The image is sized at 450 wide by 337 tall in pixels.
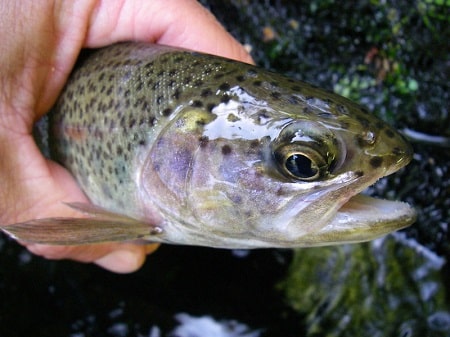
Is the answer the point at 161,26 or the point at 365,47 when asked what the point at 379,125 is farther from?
the point at 365,47

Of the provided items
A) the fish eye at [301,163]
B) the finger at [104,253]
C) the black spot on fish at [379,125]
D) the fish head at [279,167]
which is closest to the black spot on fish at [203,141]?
the fish head at [279,167]

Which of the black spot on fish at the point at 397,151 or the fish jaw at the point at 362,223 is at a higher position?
the black spot on fish at the point at 397,151

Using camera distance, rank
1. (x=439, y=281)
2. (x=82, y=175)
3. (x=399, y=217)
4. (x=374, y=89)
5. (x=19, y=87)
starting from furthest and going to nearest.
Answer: (x=374, y=89)
(x=439, y=281)
(x=82, y=175)
(x=19, y=87)
(x=399, y=217)

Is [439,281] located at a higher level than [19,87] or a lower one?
lower

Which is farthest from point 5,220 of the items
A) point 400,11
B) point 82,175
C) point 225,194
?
point 400,11

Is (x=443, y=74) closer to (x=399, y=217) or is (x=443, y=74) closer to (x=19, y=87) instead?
(x=399, y=217)

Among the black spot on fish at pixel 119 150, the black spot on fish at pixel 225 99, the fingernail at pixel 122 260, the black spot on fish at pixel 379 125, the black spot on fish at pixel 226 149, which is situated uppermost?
the black spot on fish at pixel 225 99

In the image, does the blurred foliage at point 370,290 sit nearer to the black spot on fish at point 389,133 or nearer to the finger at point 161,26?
the finger at point 161,26
